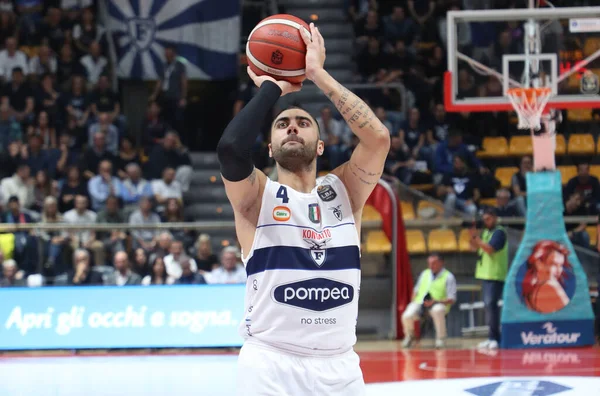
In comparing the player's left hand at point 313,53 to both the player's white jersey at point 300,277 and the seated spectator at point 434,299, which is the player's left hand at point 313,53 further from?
the seated spectator at point 434,299

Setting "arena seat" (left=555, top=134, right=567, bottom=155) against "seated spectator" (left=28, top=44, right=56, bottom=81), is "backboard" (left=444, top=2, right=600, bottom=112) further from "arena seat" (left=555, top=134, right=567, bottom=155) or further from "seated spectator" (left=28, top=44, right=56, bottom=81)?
"seated spectator" (left=28, top=44, right=56, bottom=81)

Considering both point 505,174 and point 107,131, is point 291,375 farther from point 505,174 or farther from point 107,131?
point 107,131

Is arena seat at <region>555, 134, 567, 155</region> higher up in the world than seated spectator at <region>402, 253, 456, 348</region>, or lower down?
higher up

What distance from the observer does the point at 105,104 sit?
16.6m

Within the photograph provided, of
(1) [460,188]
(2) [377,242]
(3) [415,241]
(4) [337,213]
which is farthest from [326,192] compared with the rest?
(1) [460,188]

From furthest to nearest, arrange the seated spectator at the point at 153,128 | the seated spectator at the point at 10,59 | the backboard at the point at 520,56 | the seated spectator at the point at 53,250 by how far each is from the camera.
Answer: the seated spectator at the point at 10,59 < the seated spectator at the point at 153,128 < the seated spectator at the point at 53,250 < the backboard at the point at 520,56

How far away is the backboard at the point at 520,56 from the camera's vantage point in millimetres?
11875

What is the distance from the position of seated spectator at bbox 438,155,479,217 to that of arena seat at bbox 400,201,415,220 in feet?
2.81

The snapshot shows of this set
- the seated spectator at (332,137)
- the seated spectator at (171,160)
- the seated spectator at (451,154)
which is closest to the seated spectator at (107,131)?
the seated spectator at (171,160)

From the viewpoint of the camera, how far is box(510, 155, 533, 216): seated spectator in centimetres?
1402

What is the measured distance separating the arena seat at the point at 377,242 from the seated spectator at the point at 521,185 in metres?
2.09

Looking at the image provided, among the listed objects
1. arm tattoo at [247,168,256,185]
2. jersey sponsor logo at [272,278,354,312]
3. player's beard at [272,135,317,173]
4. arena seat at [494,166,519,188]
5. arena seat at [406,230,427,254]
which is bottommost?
arena seat at [406,230,427,254]

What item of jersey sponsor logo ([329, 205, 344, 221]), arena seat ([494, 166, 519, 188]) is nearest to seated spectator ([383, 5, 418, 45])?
arena seat ([494, 166, 519, 188])

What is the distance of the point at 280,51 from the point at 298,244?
34.7 inches
